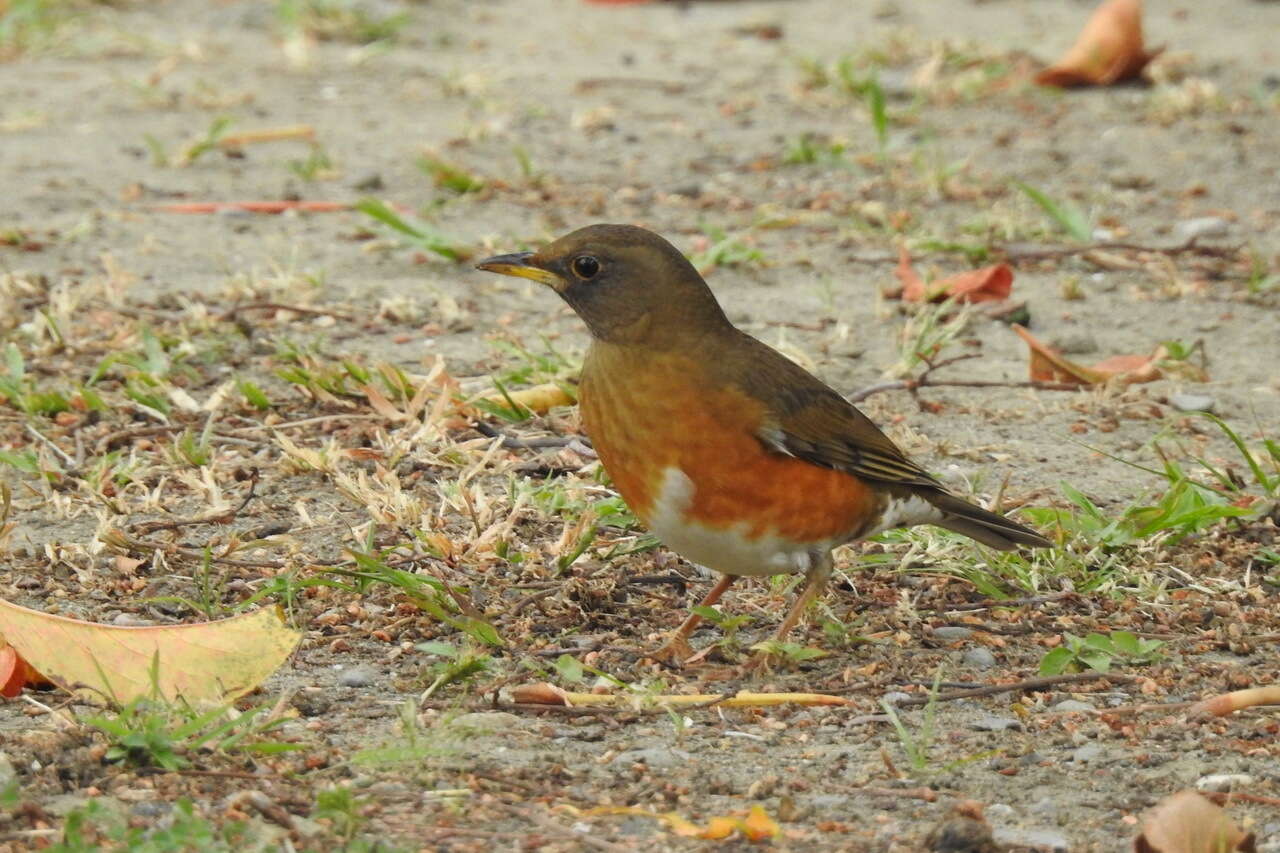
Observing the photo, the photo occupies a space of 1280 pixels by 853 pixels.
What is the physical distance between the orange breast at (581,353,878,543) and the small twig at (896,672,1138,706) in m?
0.53

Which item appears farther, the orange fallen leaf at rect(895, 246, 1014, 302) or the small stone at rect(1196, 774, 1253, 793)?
the orange fallen leaf at rect(895, 246, 1014, 302)

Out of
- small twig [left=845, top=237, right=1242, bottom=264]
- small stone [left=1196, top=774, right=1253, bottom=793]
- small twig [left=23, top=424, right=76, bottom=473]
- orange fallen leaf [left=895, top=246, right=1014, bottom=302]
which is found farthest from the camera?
small twig [left=845, top=237, right=1242, bottom=264]

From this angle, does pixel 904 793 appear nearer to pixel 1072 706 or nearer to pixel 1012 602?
pixel 1072 706

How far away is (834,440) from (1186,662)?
1.02 metres

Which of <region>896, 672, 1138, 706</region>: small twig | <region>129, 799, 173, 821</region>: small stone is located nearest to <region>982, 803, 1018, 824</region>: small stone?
<region>896, 672, 1138, 706</region>: small twig

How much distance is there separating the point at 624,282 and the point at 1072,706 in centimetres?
154

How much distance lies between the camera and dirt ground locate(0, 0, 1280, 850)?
13.3 feet

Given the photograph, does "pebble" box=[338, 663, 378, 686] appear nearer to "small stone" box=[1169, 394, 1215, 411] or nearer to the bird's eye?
the bird's eye

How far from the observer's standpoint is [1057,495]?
5828 millimetres

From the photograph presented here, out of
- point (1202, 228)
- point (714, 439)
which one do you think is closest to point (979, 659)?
point (714, 439)

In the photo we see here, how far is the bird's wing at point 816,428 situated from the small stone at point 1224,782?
1.23 meters

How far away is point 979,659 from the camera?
192 inches

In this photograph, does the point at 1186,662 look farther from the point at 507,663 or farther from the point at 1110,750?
the point at 507,663

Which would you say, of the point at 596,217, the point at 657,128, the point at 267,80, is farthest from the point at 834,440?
the point at 267,80
